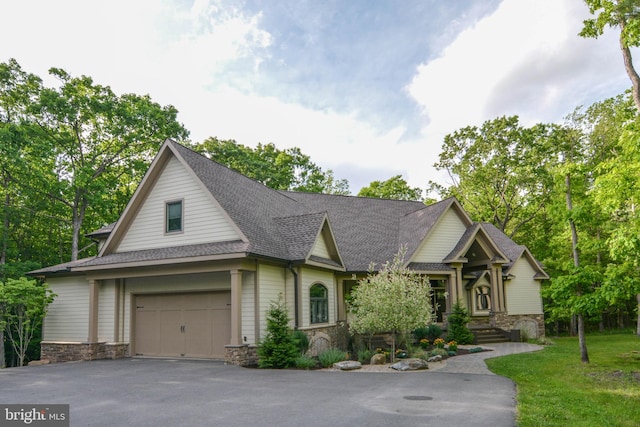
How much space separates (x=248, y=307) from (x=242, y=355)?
1485mm

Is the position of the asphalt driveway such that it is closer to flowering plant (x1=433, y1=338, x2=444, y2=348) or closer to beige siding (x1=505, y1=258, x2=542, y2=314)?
flowering plant (x1=433, y1=338, x2=444, y2=348)

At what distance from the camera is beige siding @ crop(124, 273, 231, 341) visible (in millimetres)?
15031

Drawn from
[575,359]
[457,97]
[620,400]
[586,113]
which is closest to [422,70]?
[457,97]

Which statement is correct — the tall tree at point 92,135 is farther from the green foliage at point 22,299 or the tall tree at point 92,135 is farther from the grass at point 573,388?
the grass at point 573,388

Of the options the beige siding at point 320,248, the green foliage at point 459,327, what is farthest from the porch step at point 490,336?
the beige siding at point 320,248

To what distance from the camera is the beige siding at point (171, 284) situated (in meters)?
15.0

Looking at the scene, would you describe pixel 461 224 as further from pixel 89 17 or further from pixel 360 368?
pixel 89 17

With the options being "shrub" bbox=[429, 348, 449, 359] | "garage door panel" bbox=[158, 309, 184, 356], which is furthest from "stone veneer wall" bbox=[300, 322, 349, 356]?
"garage door panel" bbox=[158, 309, 184, 356]

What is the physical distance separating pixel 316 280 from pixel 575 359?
878 centimetres

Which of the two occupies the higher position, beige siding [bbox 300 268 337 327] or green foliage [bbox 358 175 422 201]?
green foliage [bbox 358 175 422 201]

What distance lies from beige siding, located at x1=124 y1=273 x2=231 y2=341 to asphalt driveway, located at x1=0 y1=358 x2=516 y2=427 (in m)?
2.88

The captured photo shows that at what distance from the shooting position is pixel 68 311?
Answer: 687 inches

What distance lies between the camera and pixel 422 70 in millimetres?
17953

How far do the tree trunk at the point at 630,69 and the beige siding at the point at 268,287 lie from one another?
37.6 feet
